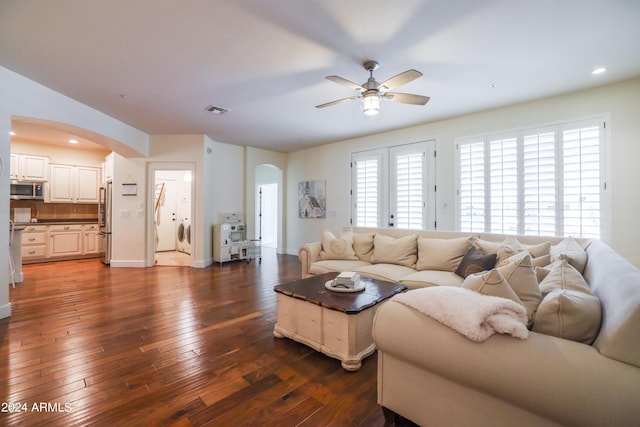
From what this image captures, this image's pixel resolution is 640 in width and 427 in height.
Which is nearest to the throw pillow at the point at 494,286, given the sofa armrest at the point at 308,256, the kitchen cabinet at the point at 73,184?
the sofa armrest at the point at 308,256

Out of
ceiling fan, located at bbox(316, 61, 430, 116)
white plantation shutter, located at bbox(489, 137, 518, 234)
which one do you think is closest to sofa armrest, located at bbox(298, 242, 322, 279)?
ceiling fan, located at bbox(316, 61, 430, 116)

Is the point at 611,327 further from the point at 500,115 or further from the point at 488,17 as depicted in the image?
the point at 500,115

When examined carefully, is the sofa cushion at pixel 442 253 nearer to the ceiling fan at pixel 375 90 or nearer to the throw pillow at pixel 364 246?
the throw pillow at pixel 364 246

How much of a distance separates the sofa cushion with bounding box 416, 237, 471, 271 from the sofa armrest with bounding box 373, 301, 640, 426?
197 centimetres

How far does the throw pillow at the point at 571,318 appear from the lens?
3.59 ft

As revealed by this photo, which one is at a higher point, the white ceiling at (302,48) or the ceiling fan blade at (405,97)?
the white ceiling at (302,48)

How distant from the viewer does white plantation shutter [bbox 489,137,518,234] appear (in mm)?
4008

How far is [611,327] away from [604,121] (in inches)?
148

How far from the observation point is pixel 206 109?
4.09 metres

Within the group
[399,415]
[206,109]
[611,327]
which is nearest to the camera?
[611,327]

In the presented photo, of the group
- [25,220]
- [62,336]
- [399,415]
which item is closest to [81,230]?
[25,220]

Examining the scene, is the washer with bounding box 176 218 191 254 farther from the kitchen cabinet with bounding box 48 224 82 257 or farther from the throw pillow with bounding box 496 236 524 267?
the throw pillow with bounding box 496 236 524 267

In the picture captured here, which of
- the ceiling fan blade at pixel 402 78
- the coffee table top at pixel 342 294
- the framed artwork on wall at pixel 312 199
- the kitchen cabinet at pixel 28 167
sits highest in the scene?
the ceiling fan blade at pixel 402 78

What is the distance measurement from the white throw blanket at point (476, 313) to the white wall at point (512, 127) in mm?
3467
